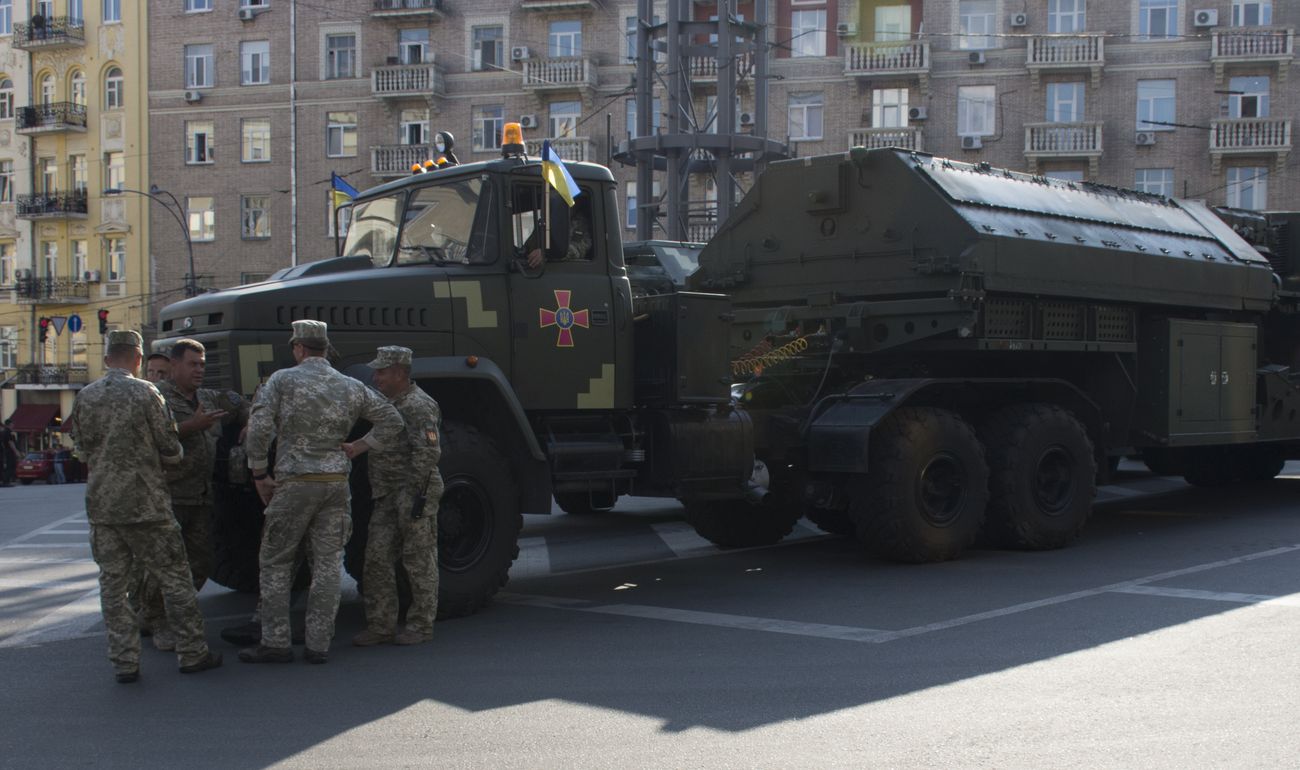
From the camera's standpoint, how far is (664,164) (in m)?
25.2

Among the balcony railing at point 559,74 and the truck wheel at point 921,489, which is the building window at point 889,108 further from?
the truck wheel at point 921,489

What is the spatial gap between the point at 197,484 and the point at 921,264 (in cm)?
590

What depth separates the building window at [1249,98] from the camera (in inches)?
1544

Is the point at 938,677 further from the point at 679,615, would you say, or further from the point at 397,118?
the point at 397,118

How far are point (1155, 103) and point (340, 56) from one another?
2607cm

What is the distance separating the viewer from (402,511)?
25.3 feet

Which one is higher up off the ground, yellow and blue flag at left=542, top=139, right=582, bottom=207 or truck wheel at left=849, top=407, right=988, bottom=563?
yellow and blue flag at left=542, top=139, right=582, bottom=207

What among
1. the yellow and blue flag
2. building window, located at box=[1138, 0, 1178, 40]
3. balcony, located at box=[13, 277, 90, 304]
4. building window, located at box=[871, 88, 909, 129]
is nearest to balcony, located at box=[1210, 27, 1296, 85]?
building window, located at box=[1138, 0, 1178, 40]

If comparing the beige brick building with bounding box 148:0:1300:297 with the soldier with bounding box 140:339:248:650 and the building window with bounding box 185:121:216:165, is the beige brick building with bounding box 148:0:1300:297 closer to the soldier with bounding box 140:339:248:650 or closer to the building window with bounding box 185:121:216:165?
the building window with bounding box 185:121:216:165

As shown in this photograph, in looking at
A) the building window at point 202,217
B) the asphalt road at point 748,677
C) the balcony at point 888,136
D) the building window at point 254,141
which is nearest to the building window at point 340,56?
the building window at point 254,141

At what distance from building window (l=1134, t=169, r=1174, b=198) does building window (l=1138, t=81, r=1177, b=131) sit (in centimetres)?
124

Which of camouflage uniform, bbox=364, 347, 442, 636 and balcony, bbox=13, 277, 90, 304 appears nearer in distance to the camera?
camouflage uniform, bbox=364, 347, 442, 636

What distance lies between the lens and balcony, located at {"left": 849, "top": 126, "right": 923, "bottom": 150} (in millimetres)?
40375

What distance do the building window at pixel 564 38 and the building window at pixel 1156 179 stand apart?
1769 cm
